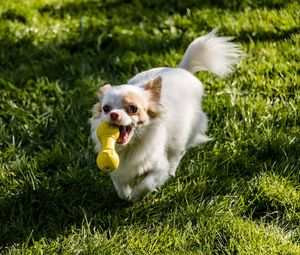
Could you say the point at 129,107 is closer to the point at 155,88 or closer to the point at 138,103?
the point at 138,103

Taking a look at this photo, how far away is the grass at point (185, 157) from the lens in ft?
9.48

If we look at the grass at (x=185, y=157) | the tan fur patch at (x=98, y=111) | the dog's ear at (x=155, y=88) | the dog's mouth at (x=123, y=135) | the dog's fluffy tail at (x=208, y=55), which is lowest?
the grass at (x=185, y=157)

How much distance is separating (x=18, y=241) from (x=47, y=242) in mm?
161

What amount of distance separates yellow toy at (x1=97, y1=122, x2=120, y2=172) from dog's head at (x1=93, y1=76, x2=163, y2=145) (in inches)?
1.7

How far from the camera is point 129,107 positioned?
9.02ft

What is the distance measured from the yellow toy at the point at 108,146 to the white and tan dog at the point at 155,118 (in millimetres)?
53

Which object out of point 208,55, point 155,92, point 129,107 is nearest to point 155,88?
point 155,92

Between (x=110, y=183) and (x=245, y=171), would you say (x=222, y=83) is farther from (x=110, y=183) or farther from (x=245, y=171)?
(x=110, y=183)

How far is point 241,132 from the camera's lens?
361 centimetres

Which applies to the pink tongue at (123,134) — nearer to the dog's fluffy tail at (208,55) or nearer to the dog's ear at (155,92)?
the dog's ear at (155,92)

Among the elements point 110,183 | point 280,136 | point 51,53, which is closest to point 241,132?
point 280,136

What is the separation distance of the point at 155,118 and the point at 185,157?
66cm

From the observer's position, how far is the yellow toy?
2701 mm

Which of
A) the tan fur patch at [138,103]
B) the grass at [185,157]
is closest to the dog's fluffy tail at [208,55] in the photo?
the grass at [185,157]
